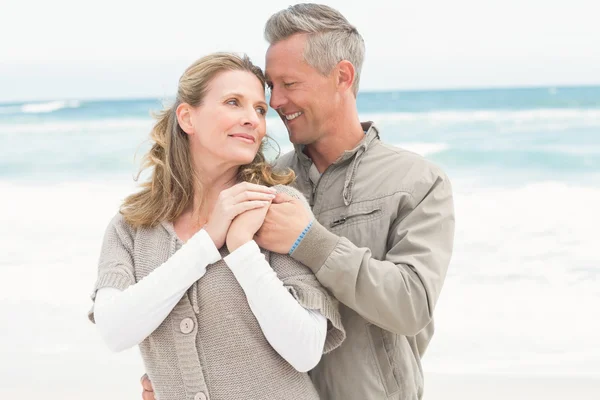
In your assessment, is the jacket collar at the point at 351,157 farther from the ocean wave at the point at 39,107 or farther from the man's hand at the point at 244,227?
the ocean wave at the point at 39,107

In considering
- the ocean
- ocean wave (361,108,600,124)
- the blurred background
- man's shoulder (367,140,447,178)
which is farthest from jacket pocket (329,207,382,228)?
ocean wave (361,108,600,124)

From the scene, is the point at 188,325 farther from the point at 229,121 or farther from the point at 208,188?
the point at 229,121

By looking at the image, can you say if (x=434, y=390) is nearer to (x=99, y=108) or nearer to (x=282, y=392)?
(x=282, y=392)

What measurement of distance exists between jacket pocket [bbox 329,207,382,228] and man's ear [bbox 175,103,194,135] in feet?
1.60

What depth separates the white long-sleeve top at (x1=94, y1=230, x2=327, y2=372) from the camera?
1744 mm

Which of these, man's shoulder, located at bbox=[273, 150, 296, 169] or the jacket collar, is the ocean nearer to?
man's shoulder, located at bbox=[273, 150, 296, 169]

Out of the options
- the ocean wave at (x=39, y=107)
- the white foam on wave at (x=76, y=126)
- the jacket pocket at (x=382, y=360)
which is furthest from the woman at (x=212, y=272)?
the ocean wave at (x=39, y=107)

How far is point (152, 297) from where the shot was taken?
1765mm

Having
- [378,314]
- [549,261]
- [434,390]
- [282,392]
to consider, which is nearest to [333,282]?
[378,314]

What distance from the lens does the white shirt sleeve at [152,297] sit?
1768mm

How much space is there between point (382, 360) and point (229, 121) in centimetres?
79

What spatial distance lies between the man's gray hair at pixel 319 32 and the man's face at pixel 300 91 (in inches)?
0.9

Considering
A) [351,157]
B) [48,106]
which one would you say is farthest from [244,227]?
[48,106]

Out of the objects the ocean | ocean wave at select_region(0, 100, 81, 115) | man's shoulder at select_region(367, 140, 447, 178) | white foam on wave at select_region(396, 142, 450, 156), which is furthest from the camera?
ocean wave at select_region(0, 100, 81, 115)
